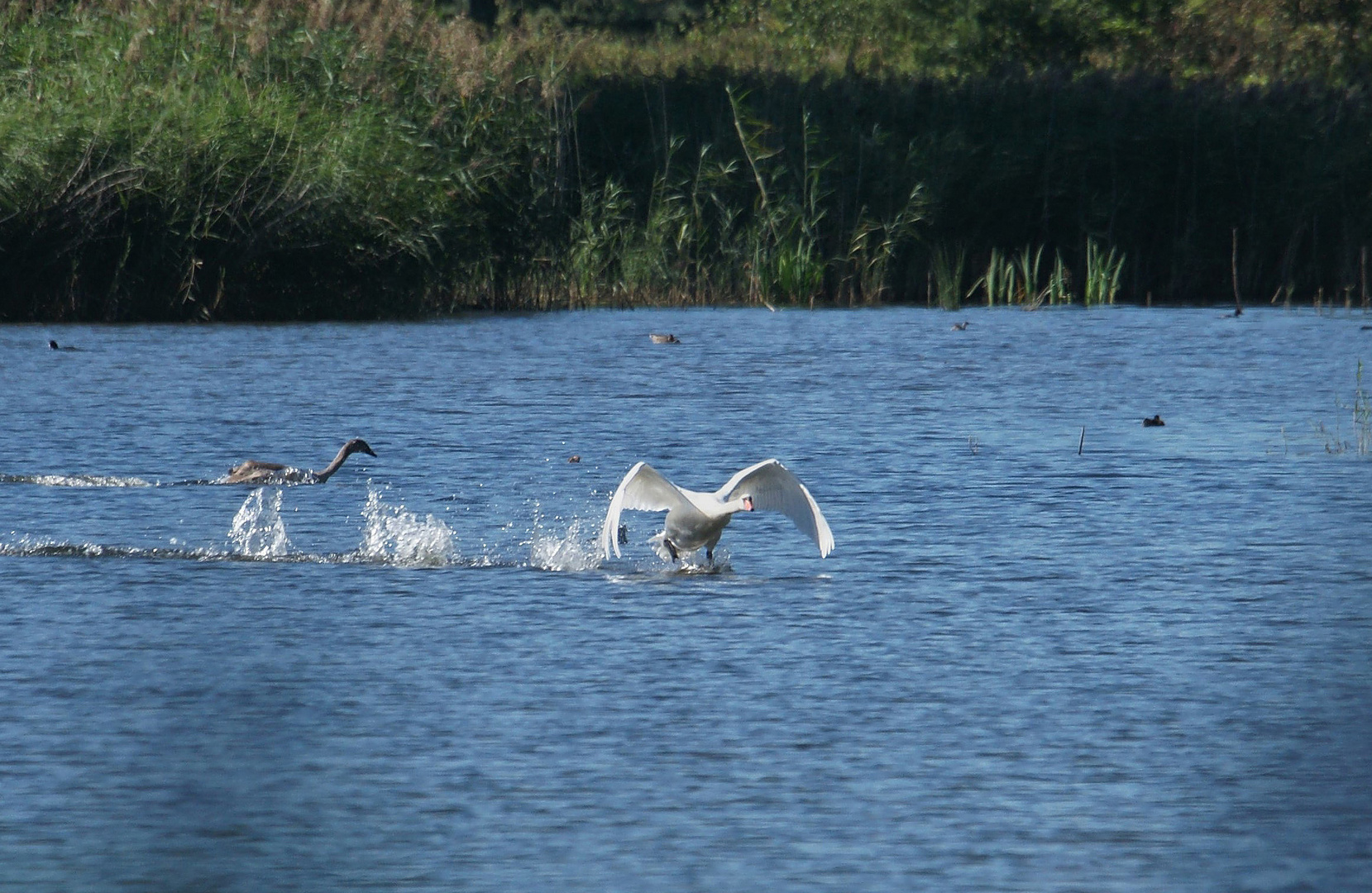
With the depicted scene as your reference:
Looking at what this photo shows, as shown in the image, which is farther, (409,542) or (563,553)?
(409,542)

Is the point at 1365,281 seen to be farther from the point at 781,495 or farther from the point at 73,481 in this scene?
the point at 73,481

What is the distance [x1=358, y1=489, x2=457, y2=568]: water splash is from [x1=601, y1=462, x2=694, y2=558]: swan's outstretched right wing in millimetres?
754

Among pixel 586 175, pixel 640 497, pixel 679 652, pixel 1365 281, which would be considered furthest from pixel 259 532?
pixel 1365 281

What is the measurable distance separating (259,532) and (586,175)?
624 inches

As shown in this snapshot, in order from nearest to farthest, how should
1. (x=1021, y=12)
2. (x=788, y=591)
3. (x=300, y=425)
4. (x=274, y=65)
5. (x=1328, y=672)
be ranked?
(x=1328, y=672)
(x=788, y=591)
(x=300, y=425)
(x=274, y=65)
(x=1021, y=12)

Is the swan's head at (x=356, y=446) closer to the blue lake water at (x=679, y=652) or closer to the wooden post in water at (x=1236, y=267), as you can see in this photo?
the blue lake water at (x=679, y=652)

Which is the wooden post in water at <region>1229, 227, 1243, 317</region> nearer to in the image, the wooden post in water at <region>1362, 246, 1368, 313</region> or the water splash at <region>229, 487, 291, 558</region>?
the wooden post in water at <region>1362, 246, 1368, 313</region>

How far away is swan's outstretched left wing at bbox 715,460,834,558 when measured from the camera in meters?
9.02

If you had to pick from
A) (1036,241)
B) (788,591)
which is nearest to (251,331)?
(1036,241)

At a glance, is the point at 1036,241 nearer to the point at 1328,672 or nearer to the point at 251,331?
the point at 251,331

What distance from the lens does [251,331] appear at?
66.6 feet

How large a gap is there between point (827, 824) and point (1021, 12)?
30.7 meters

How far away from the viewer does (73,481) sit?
36.4ft

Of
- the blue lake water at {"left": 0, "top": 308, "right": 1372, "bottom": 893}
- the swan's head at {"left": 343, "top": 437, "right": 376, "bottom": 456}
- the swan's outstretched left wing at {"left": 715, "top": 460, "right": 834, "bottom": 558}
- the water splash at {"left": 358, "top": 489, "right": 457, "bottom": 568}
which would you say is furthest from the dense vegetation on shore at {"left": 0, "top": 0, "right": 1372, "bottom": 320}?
the swan's outstretched left wing at {"left": 715, "top": 460, "right": 834, "bottom": 558}
